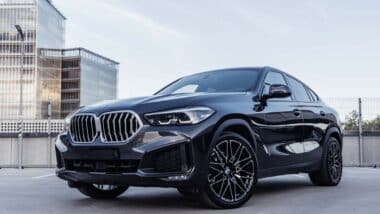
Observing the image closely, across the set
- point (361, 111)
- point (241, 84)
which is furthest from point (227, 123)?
point (361, 111)

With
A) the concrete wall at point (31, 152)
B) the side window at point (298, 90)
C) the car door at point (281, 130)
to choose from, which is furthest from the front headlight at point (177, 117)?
the concrete wall at point (31, 152)

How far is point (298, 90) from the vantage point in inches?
305

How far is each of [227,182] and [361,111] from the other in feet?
39.7

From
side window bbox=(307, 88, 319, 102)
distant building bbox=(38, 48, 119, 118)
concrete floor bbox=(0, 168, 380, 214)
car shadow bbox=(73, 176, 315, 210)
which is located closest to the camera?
concrete floor bbox=(0, 168, 380, 214)

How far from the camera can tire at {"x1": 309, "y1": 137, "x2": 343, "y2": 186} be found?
7801 millimetres

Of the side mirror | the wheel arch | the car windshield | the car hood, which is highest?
the car windshield

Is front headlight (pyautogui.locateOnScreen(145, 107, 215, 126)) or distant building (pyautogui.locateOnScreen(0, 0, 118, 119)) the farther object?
distant building (pyautogui.locateOnScreen(0, 0, 118, 119))

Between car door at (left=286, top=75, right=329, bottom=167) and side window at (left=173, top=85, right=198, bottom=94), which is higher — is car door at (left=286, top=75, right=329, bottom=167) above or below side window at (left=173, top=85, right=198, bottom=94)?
below

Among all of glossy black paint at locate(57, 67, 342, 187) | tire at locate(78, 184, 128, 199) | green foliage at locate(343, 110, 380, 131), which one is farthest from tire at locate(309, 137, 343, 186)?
green foliage at locate(343, 110, 380, 131)

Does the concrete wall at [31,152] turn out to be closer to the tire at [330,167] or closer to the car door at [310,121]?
the tire at [330,167]

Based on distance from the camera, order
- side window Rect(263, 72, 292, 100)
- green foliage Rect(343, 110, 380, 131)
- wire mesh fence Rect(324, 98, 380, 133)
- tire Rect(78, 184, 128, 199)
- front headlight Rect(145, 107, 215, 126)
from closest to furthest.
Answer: front headlight Rect(145, 107, 215, 126)
tire Rect(78, 184, 128, 199)
side window Rect(263, 72, 292, 100)
wire mesh fence Rect(324, 98, 380, 133)
green foliage Rect(343, 110, 380, 131)

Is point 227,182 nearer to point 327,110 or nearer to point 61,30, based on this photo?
point 327,110

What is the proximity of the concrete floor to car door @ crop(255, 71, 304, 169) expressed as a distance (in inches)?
17.7

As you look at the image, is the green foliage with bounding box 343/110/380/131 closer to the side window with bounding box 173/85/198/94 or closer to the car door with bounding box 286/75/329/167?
the car door with bounding box 286/75/329/167
